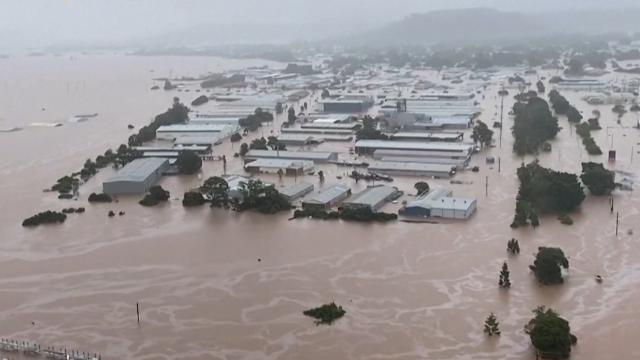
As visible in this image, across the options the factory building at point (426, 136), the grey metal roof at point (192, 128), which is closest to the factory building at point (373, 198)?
the factory building at point (426, 136)

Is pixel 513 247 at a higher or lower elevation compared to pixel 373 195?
lower

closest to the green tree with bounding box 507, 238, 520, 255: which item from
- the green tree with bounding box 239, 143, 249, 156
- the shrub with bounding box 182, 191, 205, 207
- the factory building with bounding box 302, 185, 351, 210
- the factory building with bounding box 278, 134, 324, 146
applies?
the factory building with bounding box 302, 185, 351, 210

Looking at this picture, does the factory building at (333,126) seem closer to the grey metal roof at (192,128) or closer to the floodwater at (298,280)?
the grey metal roof at (192,128)

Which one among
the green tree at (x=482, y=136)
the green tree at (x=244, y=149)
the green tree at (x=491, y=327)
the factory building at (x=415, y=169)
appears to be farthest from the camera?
the green tree at (x=482, y=136)

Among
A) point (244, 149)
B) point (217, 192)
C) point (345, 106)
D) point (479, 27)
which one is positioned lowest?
point (217, 192)

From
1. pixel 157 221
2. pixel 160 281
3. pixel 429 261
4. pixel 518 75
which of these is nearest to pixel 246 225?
pixel 157 221

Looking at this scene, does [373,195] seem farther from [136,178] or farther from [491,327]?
[491,327]

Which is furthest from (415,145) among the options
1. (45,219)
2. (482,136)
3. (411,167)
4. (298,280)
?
(45,219)
